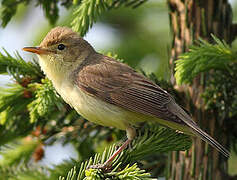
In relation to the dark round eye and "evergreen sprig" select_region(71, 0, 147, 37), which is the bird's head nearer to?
the dark round eye

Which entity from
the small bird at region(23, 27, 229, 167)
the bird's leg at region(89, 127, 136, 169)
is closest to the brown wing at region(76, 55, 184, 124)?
the small bird at region(23, 27, 229, 167)

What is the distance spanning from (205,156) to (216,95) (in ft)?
1.58

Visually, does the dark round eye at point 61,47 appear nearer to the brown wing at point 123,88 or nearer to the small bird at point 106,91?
the small bird at point 106,91

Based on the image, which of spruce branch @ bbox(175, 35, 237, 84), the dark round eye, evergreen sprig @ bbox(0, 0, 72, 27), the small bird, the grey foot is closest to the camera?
the grey foot

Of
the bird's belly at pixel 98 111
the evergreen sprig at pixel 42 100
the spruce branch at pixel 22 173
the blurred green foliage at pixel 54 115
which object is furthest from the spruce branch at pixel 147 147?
the spruce branch at pixel 22 173

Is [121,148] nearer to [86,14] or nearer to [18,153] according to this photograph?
[86,14]

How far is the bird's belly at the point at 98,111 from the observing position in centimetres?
330

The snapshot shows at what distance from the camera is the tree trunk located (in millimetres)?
3311

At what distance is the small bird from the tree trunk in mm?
234

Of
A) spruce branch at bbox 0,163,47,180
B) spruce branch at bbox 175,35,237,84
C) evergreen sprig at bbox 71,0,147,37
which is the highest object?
evergreen sprig at bbox 71,0,147,37

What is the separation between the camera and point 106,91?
3.45 metres

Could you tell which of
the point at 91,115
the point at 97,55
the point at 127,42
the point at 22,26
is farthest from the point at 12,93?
the point at 22,26

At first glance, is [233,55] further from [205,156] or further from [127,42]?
[127,42]

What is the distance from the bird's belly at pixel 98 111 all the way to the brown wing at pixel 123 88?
0.16 ft
